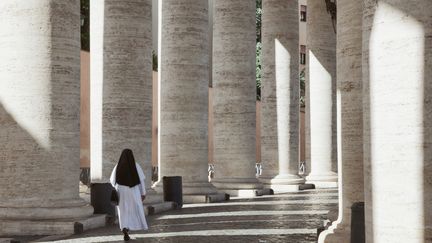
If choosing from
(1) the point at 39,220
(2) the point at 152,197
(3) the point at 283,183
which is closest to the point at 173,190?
(2) the point at 152,197

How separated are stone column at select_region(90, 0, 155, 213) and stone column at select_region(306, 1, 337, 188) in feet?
73.7

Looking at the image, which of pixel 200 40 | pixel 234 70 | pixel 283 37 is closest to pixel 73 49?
pixel 200 40

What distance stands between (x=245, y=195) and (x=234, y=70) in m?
6.52

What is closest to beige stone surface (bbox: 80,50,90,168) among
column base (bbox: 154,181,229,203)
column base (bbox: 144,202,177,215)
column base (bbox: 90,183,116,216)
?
column base (bbox: 154,181,229,203)

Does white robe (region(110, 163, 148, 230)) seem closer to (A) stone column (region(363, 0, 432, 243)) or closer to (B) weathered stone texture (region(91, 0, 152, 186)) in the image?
(B) weathered stone texture (region(91, 0, 152, 186))

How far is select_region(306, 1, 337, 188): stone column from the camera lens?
5216 centimetres

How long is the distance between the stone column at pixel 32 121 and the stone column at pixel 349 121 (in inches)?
335

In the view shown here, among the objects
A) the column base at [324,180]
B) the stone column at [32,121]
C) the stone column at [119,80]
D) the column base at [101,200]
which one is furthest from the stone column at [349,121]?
the column base at [324,180]

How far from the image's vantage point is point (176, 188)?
34.9 metres

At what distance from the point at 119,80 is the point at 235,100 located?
12880 mm

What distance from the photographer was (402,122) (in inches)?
527

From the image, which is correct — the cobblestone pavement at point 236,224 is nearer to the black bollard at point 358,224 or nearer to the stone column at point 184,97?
the stone column at point 184,97

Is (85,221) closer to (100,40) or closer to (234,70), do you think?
(100,40)

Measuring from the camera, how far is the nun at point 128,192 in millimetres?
23422
